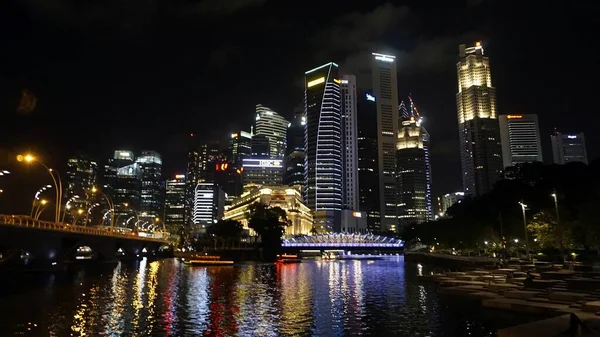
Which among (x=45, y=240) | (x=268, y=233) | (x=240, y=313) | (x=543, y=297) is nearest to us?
(x=240, y=313)

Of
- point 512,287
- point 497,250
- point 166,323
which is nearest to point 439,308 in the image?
point 512,287

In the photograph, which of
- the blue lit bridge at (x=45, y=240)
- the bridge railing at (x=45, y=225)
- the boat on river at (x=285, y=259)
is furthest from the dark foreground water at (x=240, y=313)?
the boat on river at (x=285, y=259)

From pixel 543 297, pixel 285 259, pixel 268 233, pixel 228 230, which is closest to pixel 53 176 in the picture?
pixel 543 297

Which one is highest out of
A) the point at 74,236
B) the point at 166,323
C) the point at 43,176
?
the point at 43,176

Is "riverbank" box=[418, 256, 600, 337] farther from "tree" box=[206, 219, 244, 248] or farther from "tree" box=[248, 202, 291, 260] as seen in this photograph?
"tree" box=[206, 219, 244, 248]

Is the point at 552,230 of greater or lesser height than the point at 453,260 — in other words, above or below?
above

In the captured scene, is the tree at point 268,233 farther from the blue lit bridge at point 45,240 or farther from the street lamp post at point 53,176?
the street lamp post at point 53,176

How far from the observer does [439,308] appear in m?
36.4

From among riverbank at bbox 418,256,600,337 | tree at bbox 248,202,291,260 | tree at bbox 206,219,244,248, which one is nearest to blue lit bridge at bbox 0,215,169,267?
tree at bbox 248,202,291,260

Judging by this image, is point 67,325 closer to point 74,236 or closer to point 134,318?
point 134,318

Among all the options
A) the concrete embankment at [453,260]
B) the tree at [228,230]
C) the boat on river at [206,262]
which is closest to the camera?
the concrete embankment at [453,260]

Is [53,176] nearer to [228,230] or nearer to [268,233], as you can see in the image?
[268,233]

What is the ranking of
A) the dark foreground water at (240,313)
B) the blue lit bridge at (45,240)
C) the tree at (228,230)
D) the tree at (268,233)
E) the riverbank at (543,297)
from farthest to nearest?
the tree at (228,230), the tree at (268,233), the blue lit bridge at (45,240), the dark foreground water at (240,313), the riverbank at (543,297)

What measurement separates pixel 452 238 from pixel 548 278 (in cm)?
9635
